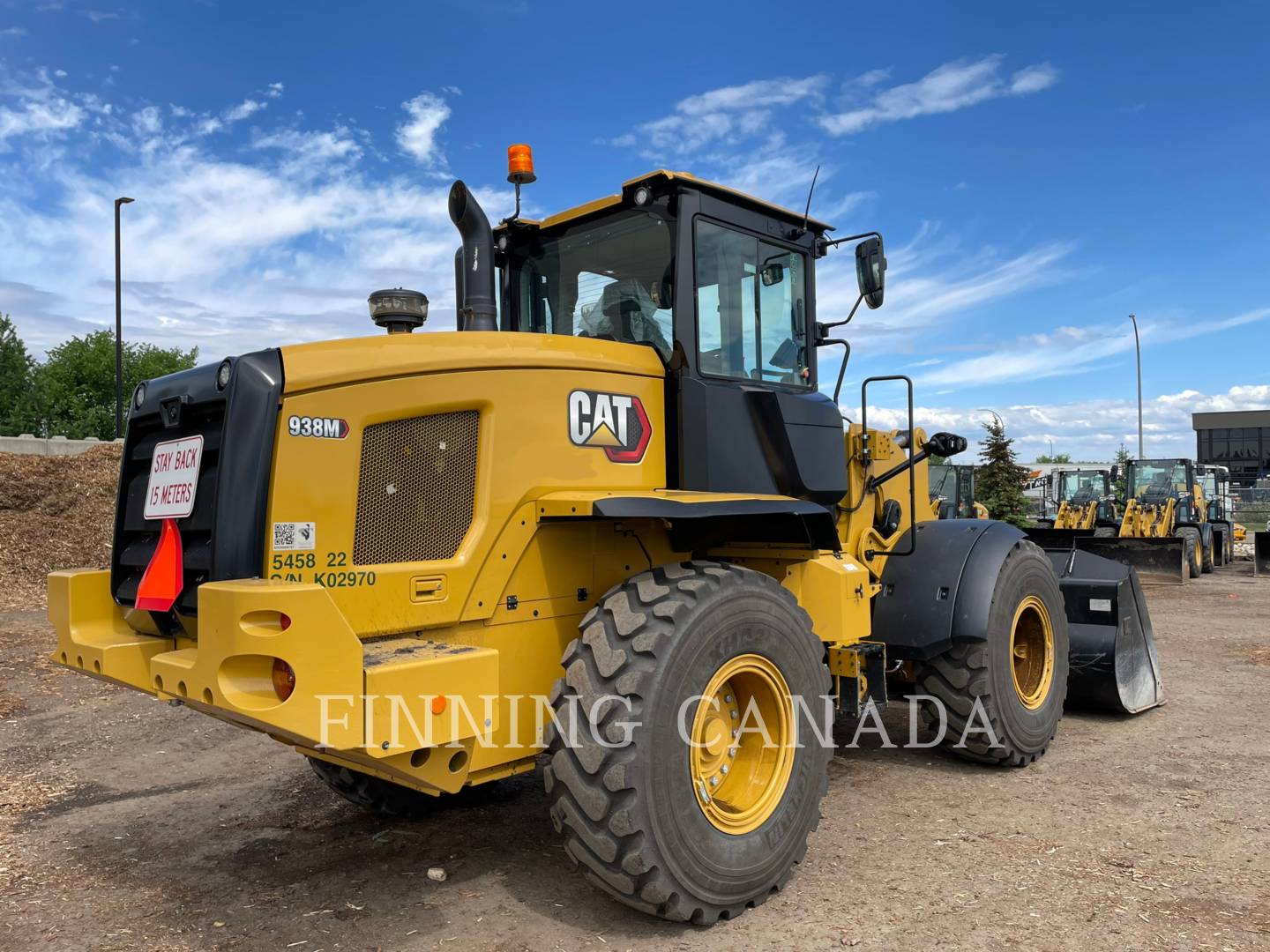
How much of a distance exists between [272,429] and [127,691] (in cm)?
625

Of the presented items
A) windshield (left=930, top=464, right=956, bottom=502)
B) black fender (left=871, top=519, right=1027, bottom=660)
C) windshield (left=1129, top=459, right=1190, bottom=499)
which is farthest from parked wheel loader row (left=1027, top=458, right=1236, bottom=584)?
black fender (left=871, top=519, right=1027, bottom=660)

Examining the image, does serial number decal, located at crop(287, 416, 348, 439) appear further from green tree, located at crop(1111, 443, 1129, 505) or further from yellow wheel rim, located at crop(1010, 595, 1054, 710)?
green tree, located at crop(1111, 443, 1129, 505)

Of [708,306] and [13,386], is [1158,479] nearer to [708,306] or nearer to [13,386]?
[708,306]

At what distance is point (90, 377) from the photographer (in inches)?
1852

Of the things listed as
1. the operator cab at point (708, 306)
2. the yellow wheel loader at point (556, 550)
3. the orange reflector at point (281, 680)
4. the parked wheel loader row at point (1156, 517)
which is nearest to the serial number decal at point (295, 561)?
the yellow wheel loader at point (556, 550)

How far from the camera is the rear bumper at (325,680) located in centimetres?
284

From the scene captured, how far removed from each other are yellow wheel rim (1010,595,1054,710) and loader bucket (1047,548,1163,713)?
69cm

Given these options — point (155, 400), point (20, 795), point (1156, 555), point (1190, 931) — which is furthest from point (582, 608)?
point (1156, 555)

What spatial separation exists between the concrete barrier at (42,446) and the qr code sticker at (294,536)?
653 inches

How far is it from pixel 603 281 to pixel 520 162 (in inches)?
26.8

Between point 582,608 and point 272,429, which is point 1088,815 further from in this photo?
point 272,429

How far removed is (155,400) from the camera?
3.67 metres

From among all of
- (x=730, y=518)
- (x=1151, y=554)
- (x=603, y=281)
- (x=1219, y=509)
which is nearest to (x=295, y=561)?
(x=730, y=518)

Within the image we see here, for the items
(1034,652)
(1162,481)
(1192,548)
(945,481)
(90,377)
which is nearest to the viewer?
(1034,652)
